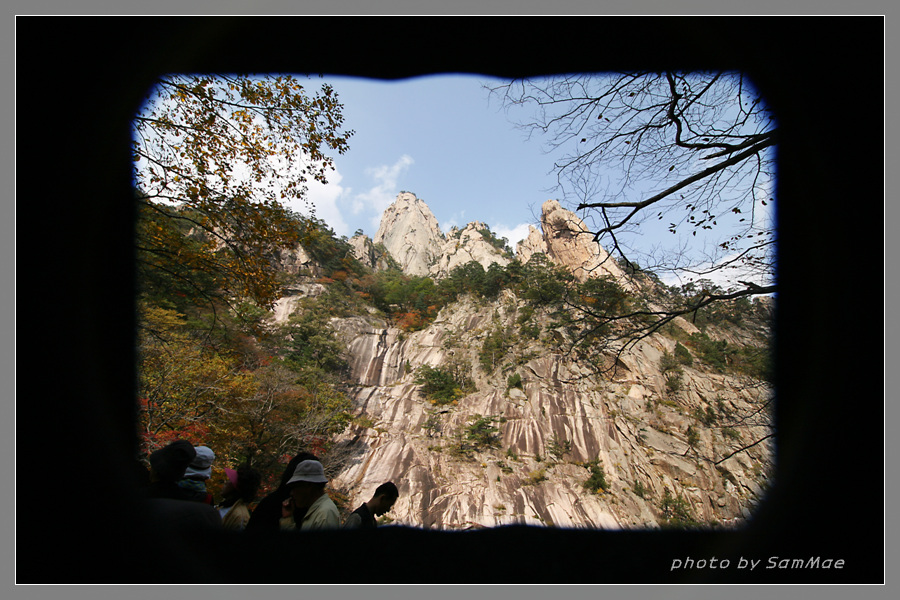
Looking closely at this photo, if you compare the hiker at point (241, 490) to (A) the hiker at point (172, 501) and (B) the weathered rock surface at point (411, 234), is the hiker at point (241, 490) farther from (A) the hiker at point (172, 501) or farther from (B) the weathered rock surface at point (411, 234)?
(B) the weathered rock surface at point (411, 234)

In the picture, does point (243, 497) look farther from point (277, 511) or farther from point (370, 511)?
point (370, 511)

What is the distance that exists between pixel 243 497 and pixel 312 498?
1.65 ft

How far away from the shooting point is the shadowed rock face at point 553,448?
30.5 feet

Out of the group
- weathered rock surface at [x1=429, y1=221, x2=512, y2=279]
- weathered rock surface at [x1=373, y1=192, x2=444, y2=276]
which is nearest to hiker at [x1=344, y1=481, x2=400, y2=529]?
weathered rock surface at [x1=429, y1=221, x2=512, y2=279]

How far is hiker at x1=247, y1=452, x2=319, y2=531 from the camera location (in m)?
1.77

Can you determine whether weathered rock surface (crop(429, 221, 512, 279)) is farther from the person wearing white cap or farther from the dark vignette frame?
the person wearing white cap

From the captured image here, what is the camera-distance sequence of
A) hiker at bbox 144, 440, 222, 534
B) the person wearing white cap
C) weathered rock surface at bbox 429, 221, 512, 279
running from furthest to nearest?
weathered rock surface at bbox 429, 221, 512, 279
the person wearing white cap
hiker at bbox 144, 440, 222, 534

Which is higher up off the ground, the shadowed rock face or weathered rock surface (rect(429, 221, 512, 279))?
weathered rock surface (rect(429, 221, 512, 279))

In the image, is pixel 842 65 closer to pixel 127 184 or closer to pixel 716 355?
pixel 127 184

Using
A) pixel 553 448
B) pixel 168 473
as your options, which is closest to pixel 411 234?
pixel 553 448

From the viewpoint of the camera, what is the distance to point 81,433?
1.66m

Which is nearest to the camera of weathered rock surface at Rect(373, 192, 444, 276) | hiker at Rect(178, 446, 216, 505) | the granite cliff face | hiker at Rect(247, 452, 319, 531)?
hiker at Rect(178, 446, 216, 505)

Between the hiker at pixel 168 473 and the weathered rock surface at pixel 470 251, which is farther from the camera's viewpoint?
the weathered rock surface at pixel 470 251

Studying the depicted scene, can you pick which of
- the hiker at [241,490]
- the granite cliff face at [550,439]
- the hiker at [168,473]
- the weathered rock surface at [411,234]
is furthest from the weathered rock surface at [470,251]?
the hiker at [168,473]
